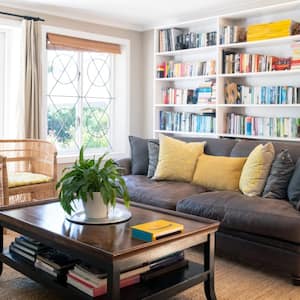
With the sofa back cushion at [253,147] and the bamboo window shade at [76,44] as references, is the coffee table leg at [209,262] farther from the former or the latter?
the bamboo window shade at [76,44]

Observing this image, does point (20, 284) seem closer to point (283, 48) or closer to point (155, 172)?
point (155, 172)

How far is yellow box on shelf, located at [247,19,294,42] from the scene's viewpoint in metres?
4.32

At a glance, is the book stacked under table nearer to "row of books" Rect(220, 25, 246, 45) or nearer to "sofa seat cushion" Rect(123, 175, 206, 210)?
"sofa seat cushion" Rect(123, 175, 206, 210)

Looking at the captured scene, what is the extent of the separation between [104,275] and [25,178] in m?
2.11

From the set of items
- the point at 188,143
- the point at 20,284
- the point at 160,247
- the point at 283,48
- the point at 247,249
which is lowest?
the point at 20,284

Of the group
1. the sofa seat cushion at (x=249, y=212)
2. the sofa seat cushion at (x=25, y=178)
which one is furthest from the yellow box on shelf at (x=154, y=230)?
the sofa seat cushion at (x=25, y=178)

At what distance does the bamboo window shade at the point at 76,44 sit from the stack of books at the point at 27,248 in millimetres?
2884

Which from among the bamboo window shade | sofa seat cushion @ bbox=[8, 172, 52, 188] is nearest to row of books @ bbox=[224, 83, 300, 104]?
the bamboo window shade

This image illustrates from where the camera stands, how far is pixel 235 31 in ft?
15.6

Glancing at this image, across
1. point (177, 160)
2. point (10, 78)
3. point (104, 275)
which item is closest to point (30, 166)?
point (10, 78)

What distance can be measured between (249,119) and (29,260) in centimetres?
291

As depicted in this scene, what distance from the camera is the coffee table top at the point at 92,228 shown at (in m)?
2.12

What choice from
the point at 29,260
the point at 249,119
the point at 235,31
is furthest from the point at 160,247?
the point at 235,31

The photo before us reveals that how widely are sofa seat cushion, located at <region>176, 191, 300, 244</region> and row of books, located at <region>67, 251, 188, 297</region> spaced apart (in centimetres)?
65
